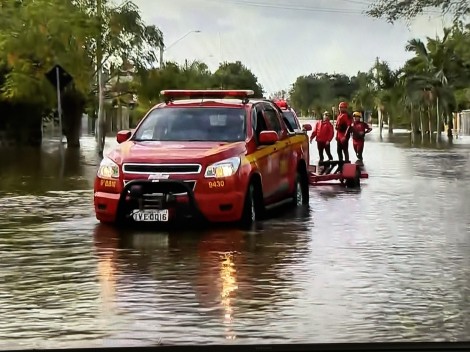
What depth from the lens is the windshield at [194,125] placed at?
1522cm

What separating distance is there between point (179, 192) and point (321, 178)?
9505 mm

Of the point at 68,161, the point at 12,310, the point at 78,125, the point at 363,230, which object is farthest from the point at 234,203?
the point at 78,125

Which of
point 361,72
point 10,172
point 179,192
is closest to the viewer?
Answer: point 179,192

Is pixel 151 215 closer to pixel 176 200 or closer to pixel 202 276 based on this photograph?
pixel 176 200

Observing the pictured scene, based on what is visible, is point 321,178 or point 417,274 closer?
point 417,274

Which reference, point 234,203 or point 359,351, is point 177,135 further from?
point 359,351

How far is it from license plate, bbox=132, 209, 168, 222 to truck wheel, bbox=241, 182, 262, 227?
3.77 feet

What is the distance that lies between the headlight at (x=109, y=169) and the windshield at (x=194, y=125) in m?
1.09

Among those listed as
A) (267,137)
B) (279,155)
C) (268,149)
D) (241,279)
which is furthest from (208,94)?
(241,279)

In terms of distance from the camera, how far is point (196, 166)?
542 inches

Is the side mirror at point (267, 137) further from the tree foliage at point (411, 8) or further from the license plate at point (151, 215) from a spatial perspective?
the tree foliage at point (411, 8)

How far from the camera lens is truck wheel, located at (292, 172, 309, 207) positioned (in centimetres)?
1777

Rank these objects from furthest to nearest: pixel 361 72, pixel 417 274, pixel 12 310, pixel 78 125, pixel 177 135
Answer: pixel 361 72 < pixel 78 125 < pixel 177 135 < pixel 417 274 < pixel 12 310

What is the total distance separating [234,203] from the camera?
13992mm
